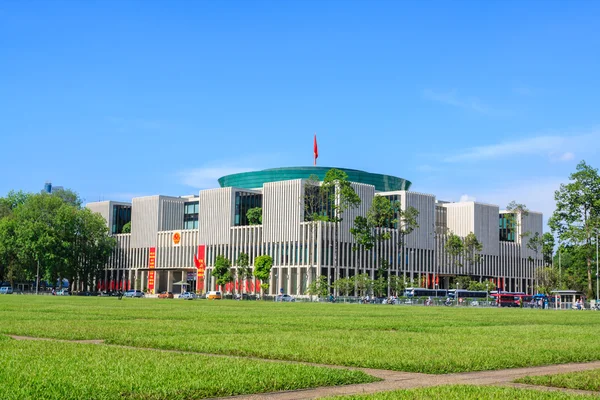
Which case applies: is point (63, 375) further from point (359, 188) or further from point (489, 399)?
point (359, 188)

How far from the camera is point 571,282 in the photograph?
138625 millimetres

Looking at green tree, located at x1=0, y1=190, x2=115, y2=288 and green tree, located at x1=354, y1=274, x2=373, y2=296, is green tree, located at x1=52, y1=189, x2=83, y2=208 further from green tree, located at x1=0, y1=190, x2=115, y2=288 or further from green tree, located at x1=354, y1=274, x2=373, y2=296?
green tree, located at x1=354, y1=274, x2=373, y2=296

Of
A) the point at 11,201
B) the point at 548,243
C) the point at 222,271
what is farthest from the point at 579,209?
the point at 11,201

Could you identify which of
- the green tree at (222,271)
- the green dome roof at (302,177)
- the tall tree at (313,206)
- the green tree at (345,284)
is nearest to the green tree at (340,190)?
the tall tree at (313,206)

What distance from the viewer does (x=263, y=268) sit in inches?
5118

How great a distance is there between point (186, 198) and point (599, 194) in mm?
97524

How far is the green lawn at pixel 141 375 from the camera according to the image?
10750mm

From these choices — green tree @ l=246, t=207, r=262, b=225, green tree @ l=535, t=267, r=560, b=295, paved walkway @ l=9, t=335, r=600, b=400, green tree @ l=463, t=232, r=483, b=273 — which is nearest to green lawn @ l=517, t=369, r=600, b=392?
paved walkway @ l=9, t=335, r=600, b=400

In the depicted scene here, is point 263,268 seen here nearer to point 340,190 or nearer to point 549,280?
point 340,190

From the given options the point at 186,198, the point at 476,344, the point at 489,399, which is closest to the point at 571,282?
the point at 186,198

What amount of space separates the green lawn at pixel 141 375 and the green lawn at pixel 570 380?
2768 mm

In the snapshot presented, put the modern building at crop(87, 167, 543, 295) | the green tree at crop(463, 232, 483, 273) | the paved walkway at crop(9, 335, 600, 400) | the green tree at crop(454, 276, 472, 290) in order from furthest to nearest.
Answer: the green tree at crop(454, 276, 472, 290)
the green tree at crop(463, 232, 483, 273)
the modern building at crop(87, 167, 543, 295)
the paved walkway at crop(9, 335, 600, 400)

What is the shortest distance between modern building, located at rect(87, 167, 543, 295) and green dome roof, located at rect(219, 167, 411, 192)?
0.22 metres

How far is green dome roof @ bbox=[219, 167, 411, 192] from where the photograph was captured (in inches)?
6412
